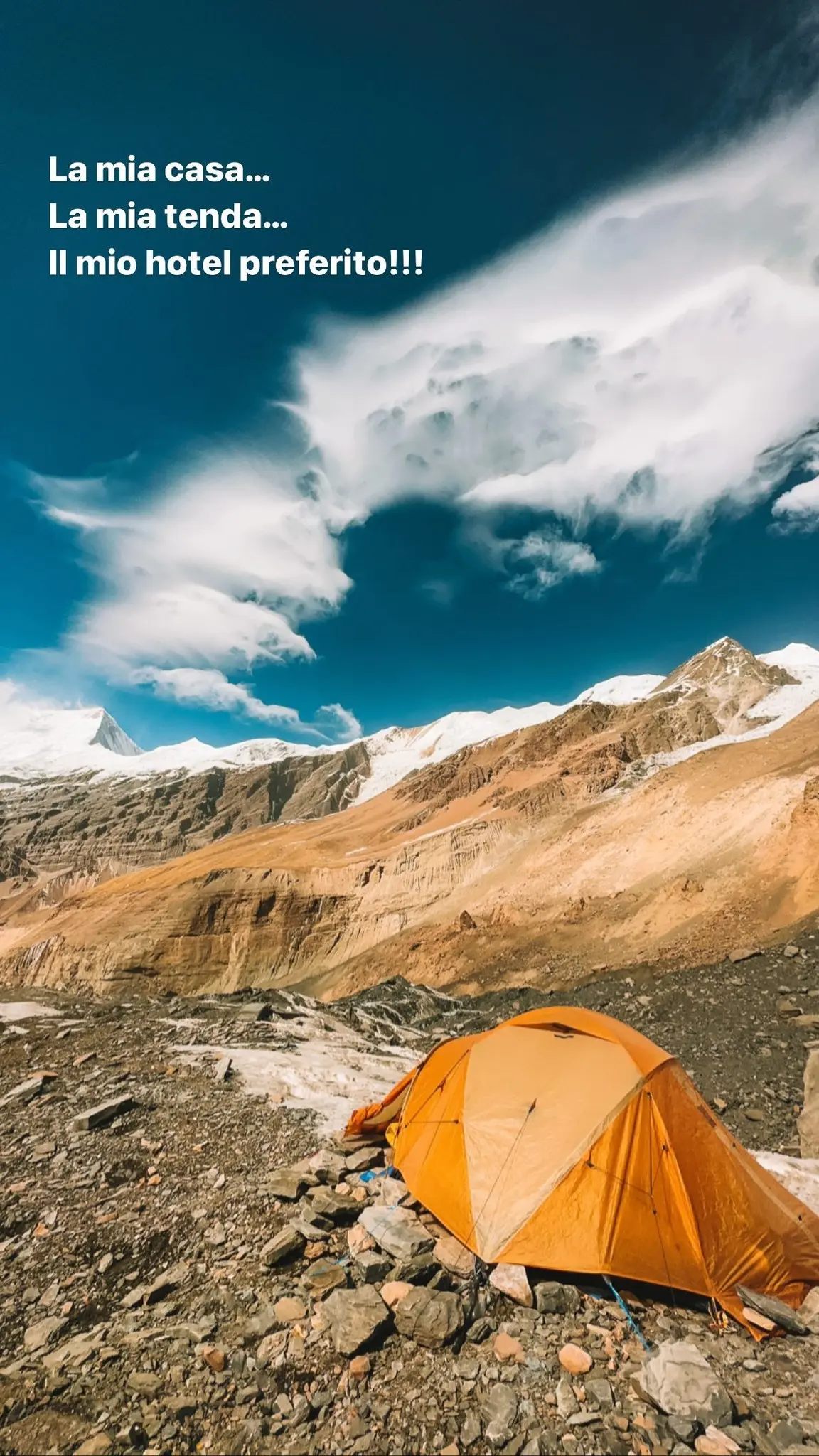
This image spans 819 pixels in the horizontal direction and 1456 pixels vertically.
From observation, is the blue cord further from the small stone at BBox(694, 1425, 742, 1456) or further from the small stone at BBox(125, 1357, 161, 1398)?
the small stone at BBox(125, 1357, 161, 1398)

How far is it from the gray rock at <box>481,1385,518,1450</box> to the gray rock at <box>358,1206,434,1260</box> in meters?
1.56

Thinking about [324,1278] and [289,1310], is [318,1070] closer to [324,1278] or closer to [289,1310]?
[324,1278]

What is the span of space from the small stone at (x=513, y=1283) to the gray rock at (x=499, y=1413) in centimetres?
93

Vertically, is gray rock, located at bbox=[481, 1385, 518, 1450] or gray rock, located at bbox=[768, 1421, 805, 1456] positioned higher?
gray rock, located at bbox=[481, 1385, 518, 1450]

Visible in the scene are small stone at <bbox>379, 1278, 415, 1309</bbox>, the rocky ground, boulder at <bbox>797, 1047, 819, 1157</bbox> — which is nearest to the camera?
the rocky ground

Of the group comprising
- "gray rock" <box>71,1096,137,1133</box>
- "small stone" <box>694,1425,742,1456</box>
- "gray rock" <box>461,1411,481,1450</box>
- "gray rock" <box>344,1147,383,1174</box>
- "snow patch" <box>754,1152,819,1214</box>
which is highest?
"gray rock" <box>71,1096,137,1133</box>

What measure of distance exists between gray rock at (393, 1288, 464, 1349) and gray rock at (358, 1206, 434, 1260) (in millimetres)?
568

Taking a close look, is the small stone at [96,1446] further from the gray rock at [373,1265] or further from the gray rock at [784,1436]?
the gray rock at [784,1436]

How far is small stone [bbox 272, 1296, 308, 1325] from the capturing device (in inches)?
209

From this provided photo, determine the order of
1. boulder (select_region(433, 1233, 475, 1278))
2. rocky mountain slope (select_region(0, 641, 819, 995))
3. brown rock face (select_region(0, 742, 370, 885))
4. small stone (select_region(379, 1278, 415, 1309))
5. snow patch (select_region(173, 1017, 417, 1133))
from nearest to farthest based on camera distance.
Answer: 1. small stone (select_region(379, 1278, 415, 1309))
2. boulder (select_region(433, 1233, 475, 1278))
3. snow patch (select_region(173, 1017, 417, 1133))
4. rocky mountain slope (select_region(0, 641, 819, 995))
5. brown rock face (select_region(0, 742, 370, 885))

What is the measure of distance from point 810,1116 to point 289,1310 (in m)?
9.48

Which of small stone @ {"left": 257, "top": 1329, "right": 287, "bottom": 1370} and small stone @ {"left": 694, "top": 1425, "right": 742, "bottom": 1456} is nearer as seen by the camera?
small stone @ {"left": 694, "top": 1425, "right": 742, "bottom": 1456}

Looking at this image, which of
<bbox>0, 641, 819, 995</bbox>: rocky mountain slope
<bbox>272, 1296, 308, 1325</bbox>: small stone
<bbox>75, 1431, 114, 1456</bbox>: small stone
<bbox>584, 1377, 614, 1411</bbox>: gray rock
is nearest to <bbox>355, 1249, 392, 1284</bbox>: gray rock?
<bbox>272, 1296, 308, 1325</bbox>: small stone

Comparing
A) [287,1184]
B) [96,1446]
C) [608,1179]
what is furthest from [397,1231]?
[96,1446]
